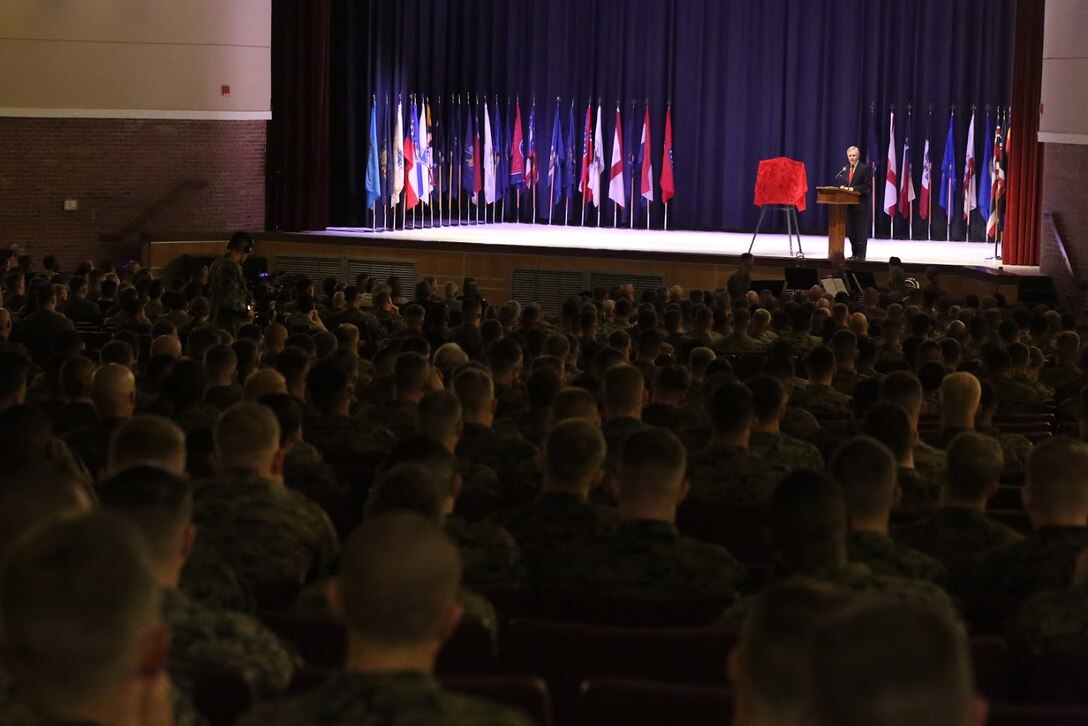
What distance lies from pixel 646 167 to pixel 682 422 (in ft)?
63.6

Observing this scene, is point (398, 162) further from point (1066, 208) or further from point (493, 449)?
point (493, 449)

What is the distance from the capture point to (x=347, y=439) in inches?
303

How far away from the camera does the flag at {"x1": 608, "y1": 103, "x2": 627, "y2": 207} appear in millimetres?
27031

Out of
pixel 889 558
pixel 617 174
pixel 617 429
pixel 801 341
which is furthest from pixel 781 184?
pixel 889 558

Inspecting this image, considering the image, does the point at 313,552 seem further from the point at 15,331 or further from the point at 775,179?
the point at 775,179

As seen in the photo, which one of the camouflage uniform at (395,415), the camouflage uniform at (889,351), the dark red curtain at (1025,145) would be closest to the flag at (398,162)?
the dark red curtain at (1025,145)

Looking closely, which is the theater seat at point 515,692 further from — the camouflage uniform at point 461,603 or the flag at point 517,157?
the flag at point 517,157

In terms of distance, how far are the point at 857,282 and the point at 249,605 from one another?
1594 centimetres

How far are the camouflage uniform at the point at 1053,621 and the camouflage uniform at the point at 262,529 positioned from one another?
6.81 feet

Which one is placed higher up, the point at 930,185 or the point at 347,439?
the point at 930,185

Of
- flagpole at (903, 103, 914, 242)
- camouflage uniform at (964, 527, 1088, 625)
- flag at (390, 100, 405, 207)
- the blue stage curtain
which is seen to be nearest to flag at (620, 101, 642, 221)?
the blue stage curtain

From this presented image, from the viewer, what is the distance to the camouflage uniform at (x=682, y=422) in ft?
25.3

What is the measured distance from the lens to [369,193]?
25672 mm

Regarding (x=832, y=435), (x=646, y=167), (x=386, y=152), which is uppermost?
(x=386, y=152)
